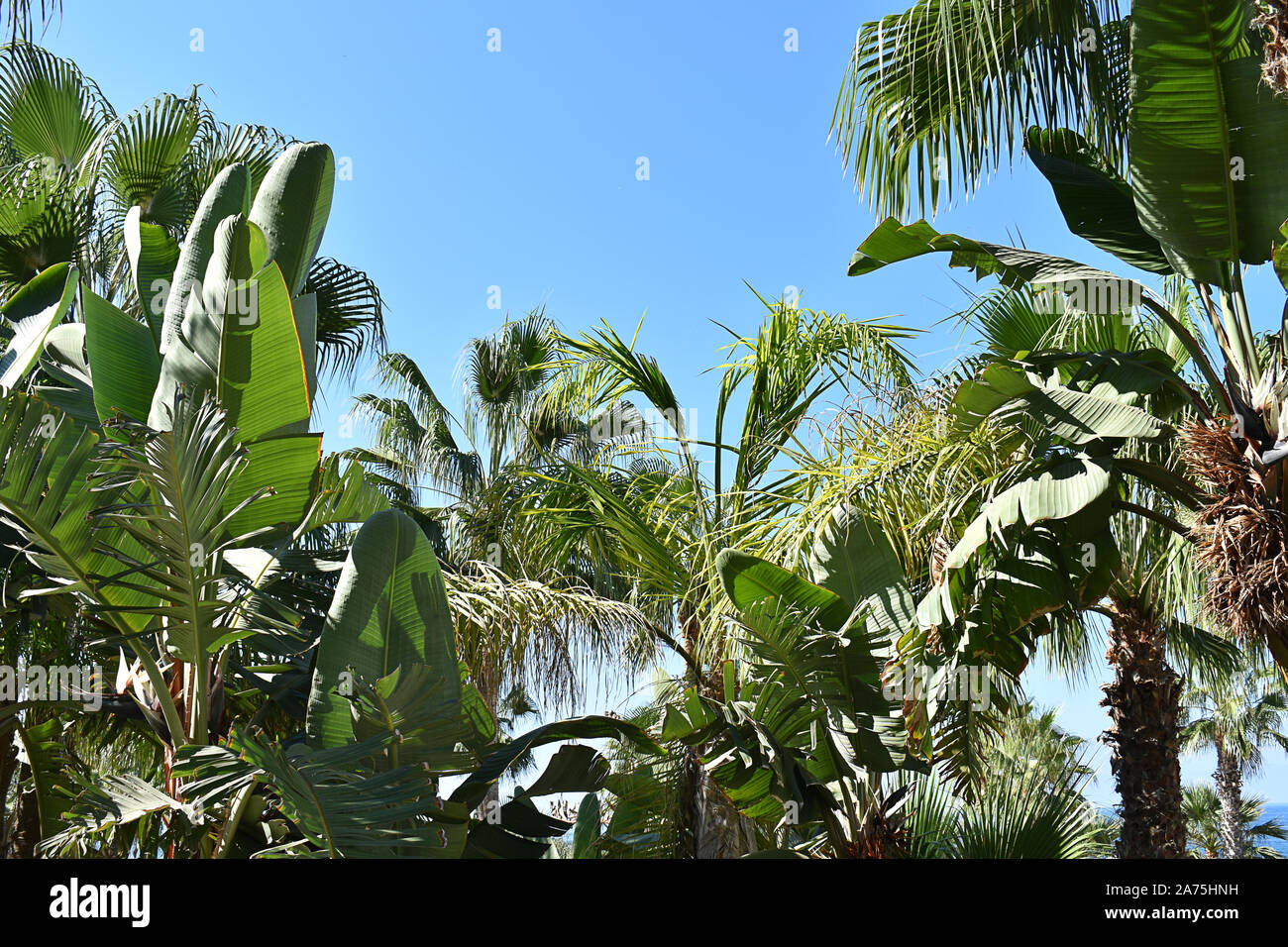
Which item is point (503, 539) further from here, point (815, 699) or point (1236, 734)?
point (1236, 734)

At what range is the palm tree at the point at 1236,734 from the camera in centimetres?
2314

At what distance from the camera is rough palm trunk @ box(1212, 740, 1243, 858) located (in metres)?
22.6

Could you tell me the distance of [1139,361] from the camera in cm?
563

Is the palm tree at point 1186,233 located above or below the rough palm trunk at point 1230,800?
above

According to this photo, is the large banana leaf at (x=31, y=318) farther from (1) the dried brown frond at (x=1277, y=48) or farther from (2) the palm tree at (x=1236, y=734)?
(2) the palm tree at (x=1236, y=734)

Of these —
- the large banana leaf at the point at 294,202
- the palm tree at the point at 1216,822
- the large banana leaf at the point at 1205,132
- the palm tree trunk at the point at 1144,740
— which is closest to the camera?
the large banana leaf at the point at 1205,132

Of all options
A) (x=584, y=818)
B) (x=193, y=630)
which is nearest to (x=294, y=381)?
(x=193, y=630)

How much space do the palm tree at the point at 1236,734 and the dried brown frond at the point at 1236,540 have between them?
18.5 meters

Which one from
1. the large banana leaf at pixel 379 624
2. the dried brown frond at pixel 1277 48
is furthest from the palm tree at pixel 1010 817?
the dried brown frond at pixel 1277 48

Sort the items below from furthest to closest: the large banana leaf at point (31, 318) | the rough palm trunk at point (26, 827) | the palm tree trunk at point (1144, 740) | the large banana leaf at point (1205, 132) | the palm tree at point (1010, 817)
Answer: the rough palm trunk at point (26, 827)
the palm tree trunk at point (1144, 740)
the palm tree at point (1010, 817)
the large banana leaf at point (1205, 132)
the large banana leaf at point (31, 318)

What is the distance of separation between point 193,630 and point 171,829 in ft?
4.80

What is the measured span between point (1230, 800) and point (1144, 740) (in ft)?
65.0

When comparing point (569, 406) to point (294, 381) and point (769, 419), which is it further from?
point (294, 381)

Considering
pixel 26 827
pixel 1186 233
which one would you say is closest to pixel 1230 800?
pixel 1186 233
